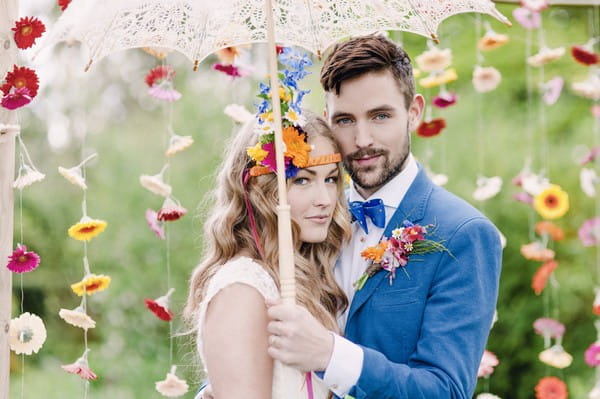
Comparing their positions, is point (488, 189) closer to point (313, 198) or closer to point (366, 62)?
point (366, 62)

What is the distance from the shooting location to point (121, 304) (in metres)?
6.63

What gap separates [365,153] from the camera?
3.13 meters

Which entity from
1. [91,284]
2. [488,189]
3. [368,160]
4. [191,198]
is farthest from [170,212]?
[191,198]

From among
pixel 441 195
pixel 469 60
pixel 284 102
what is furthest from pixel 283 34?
pixel 469 60

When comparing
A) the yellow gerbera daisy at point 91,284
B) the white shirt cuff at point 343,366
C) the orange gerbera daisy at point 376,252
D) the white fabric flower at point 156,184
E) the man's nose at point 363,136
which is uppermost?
the white fabric flower at point 156,184

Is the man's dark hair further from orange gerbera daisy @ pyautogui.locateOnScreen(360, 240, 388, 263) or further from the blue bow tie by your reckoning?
orange gerbera daisy @ pyautogui.locateOnScreen(360, 240, 388, 263)

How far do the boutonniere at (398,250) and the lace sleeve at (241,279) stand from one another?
0.42 metres

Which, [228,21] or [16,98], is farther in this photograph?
[16,98]

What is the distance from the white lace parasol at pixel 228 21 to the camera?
105 inches

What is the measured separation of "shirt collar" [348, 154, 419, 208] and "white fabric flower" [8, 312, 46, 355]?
152 cm

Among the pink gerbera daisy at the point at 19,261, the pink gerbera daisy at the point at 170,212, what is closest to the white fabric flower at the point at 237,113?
the pink gerbera daisy at the point at 170,212

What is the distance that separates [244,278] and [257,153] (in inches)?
16.3

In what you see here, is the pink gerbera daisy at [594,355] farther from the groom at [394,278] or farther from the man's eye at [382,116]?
the man's eye at [382,116]

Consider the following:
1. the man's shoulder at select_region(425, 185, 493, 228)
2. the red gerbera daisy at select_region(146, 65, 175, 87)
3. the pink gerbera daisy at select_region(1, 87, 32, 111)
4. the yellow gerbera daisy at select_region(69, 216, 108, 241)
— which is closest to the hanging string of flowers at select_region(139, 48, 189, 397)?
the red gerbera daisy at select_region(146, 65, 175, 87)
